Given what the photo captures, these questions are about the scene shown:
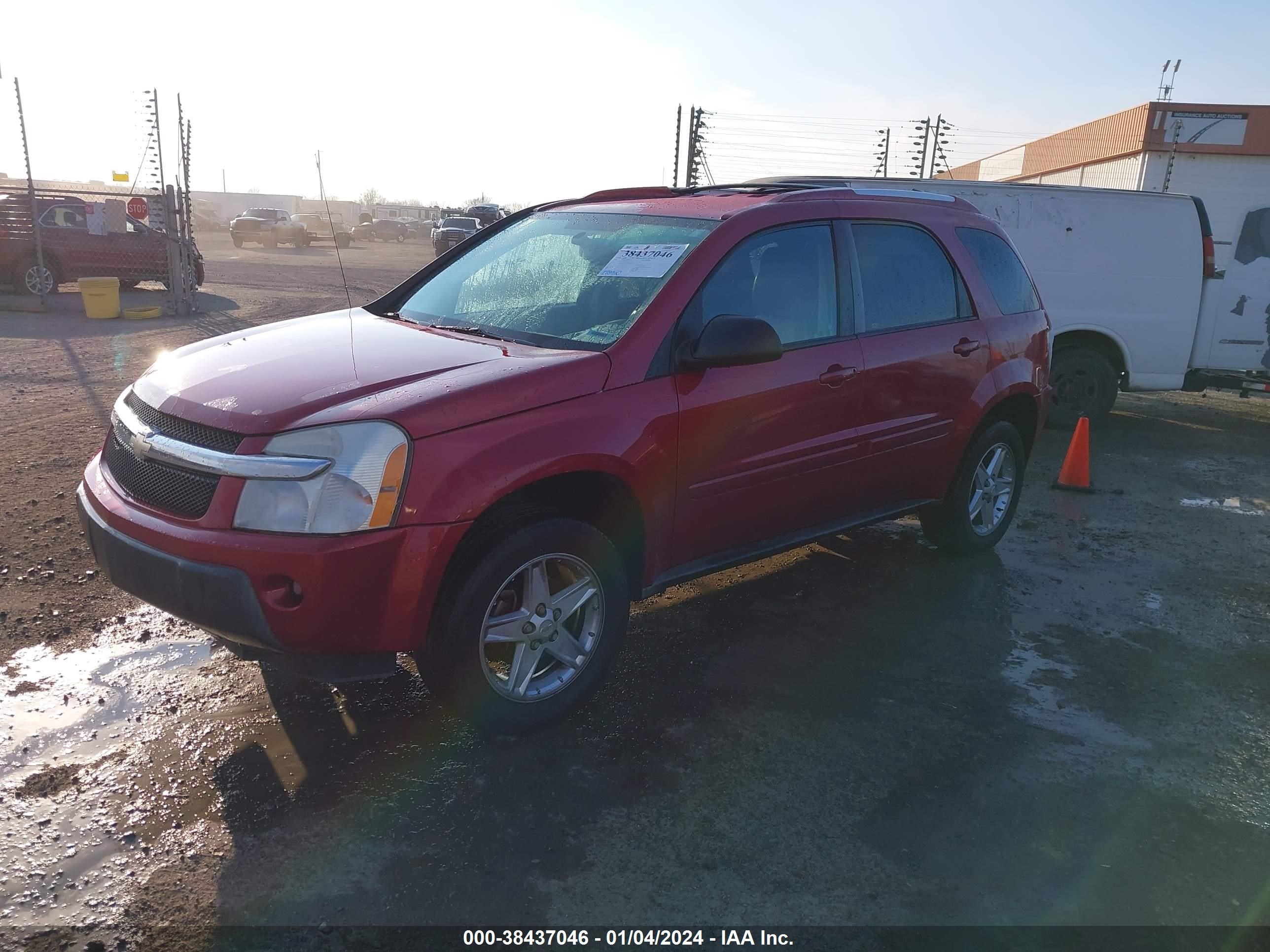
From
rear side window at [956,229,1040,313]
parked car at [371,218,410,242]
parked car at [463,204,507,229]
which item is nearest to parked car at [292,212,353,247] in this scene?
parked car at [463,204,507,229]

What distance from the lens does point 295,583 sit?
2926 mm

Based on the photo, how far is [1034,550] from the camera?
6.09m

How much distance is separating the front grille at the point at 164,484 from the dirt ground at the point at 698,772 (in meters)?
0.86

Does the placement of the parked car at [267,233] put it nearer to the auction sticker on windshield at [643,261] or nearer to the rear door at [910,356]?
the rear door at [910,356]

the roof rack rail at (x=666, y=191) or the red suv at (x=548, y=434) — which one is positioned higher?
the roof rack rail at (x=666, y=191)

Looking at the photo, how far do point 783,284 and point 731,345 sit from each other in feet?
2.59

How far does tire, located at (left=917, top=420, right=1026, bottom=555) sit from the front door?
3.55ft

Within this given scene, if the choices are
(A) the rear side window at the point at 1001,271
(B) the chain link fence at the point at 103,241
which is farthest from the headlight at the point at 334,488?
(B) the chain link fence at the point at 103,241

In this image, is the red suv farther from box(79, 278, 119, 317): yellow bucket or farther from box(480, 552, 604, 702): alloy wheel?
box(79, 278, 119, 317): yellow bucket

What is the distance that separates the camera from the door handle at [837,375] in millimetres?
4312

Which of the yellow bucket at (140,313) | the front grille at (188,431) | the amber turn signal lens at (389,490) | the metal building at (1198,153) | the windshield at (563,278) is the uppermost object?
the metal building at (1198,153)

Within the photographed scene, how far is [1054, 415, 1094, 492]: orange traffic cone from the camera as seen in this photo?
7566mm

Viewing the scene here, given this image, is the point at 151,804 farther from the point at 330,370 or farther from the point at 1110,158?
the point at 1110,158

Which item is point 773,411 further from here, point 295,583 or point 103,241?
point 103,241
